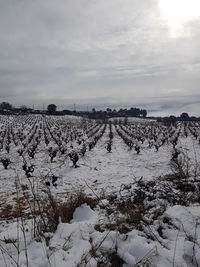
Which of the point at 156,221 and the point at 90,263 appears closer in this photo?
the point at 90,263

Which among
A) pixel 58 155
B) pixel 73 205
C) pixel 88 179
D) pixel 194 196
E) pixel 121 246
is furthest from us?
pixel 58 155

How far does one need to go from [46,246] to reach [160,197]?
2435mm

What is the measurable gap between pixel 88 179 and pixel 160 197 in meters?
8.71

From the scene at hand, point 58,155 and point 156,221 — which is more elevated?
point 156,221

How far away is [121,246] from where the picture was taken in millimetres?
2910

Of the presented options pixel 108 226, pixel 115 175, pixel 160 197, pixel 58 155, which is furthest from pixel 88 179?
pixel 108 226

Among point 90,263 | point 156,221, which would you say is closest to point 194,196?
point 156,221

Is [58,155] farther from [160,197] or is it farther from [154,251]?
[154,251]

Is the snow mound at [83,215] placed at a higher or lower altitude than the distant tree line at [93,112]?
lower

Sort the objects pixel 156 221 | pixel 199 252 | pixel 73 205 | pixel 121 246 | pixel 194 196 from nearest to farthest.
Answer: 1. pixel 199 252
2. pixel 121 246
3. pixel 156 221
4. pixel 73 205
5. pixel 194 196

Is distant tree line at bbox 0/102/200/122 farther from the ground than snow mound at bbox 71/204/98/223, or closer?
farther from the ground

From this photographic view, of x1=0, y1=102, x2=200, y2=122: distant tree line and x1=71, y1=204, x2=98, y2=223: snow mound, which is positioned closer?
x1=71, y1=204, x2=98, y2=223: snow mound

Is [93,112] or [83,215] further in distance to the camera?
[93,112]

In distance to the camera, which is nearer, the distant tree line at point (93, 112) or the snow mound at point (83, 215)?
the snow mound at point (83, 215)
